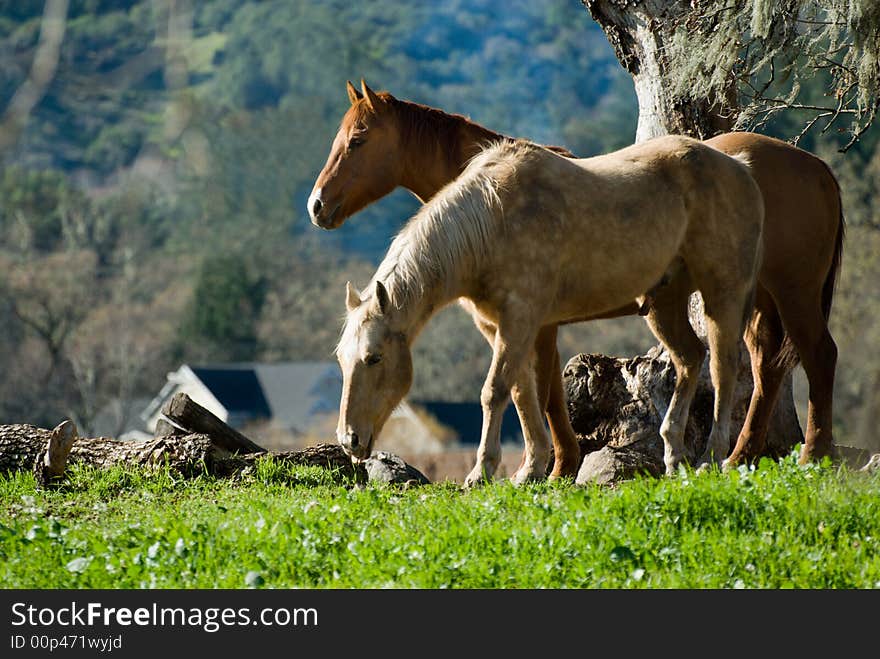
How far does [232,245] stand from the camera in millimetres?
58094

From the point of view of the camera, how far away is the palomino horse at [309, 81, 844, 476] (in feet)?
28.8

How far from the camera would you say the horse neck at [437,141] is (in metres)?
8.95

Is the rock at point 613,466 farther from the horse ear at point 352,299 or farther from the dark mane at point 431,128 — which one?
the dark mane at point 431,128

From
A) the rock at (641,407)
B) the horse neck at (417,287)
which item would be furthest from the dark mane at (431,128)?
the rock at (641,407)

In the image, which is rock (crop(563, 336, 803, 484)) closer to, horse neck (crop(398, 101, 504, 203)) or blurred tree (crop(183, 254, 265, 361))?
horse neck (crop(398, 101, 504, 203))

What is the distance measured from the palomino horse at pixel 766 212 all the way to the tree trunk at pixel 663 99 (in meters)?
0.74

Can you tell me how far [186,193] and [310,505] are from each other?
5971cm

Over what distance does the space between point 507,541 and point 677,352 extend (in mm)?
3133

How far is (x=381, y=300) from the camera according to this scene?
688cm

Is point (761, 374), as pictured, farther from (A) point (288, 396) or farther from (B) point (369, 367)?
(A) point (288, 396)

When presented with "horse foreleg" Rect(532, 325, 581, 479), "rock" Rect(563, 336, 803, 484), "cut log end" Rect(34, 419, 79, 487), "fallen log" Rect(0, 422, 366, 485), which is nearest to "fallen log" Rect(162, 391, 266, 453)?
"fallen log" Rect(0, 422, 366, 485)

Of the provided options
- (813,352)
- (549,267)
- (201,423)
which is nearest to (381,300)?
(549,267)
